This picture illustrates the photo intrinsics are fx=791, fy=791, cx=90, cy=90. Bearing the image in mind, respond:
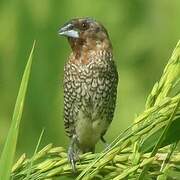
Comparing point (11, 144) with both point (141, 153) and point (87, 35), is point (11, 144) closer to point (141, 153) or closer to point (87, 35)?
point (141, 153)

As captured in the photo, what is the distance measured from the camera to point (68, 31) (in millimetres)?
3154

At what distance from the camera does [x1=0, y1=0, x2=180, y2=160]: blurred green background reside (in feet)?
12.6

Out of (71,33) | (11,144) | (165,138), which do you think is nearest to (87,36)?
(71,33)

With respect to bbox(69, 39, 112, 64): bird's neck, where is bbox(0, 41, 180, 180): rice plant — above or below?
above

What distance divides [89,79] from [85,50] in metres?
0.13

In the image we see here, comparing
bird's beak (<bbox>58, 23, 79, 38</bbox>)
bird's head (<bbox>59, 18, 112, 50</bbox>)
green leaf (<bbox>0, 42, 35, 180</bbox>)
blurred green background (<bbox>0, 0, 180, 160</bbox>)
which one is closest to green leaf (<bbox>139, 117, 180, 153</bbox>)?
green leaf (<bbox>0, 42, 35, 180</bbox>)

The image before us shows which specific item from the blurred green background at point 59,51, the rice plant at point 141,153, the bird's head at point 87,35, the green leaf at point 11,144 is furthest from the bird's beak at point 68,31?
the green leaf at point 11,144

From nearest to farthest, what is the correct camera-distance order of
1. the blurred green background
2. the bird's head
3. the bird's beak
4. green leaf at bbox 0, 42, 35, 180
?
green leaf at bbox 0, 42, 35, 180 < the bird's beak < the bird's head < the blurred green background

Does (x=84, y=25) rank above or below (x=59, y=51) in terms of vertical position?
above

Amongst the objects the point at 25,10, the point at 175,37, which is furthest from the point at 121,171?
the point at 175,37

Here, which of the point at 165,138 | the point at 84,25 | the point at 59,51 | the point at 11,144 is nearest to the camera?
the point at 11,144

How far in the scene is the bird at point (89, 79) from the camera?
11.0 ft

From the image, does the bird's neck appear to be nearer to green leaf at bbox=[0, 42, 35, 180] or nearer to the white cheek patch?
the white cheek patch

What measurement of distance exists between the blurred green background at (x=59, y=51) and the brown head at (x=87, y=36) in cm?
42
